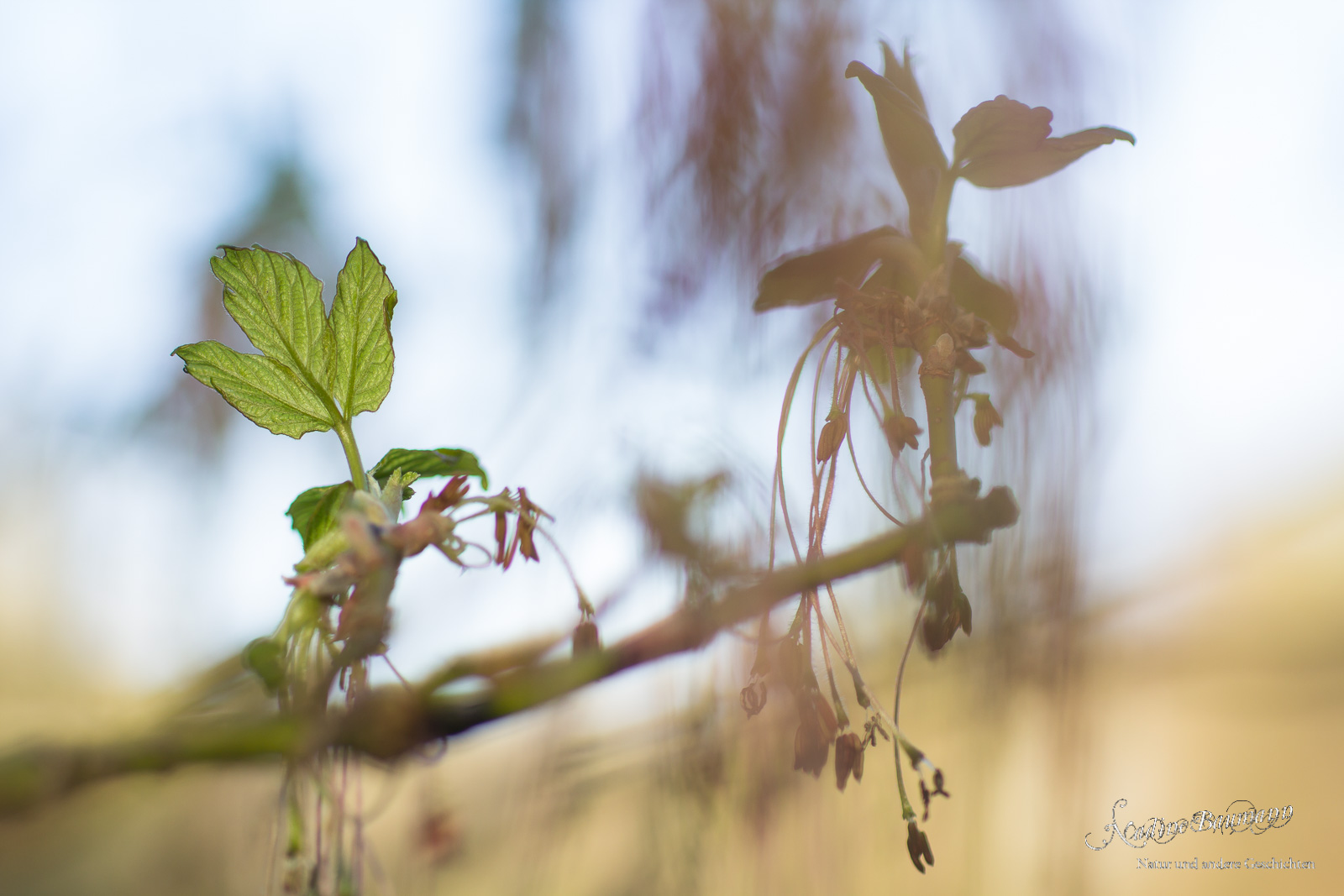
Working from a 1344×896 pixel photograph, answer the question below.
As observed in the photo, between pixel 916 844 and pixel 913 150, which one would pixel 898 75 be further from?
pixel 916 844

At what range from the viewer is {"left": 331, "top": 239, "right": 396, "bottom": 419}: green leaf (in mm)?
184

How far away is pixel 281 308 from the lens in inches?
7.3

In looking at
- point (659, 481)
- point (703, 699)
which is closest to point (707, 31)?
point (659, 481)

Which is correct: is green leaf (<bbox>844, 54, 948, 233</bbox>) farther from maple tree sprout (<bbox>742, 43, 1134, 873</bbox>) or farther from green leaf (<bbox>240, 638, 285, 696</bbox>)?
green leaf (<bbox>240, 638, 285, 696</bbox>)

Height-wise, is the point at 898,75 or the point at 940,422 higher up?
the point at 898,75

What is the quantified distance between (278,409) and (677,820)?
0.91 ft

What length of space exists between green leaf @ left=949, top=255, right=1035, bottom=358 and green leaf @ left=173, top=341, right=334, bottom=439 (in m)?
0.22

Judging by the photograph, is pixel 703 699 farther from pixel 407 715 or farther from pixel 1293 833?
pixel 1293 833

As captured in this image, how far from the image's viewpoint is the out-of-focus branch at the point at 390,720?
0.11 metres

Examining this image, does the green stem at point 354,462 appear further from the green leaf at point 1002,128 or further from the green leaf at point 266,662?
the green leaf at point 1002,128

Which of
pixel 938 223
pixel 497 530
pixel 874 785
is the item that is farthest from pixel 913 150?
pixel 874 785

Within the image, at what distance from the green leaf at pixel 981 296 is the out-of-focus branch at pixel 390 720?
15 cm

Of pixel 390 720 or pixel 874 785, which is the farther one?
pixel 874 785

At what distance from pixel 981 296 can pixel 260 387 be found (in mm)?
243
